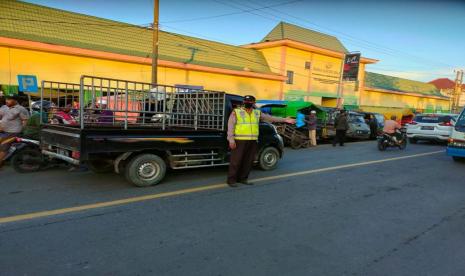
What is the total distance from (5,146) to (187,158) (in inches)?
159

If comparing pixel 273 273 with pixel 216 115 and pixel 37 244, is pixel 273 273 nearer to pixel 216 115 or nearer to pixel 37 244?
pixel 37 244

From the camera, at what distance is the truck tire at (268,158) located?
8.05 m

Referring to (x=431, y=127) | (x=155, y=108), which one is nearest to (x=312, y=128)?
(x=431, y=127)

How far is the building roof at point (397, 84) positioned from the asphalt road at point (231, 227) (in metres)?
37.9

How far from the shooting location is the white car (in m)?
15.5

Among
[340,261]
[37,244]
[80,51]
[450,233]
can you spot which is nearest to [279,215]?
[340,261]

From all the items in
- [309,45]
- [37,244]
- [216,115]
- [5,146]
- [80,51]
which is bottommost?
[37,244]

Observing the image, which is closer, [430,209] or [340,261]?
[340,261]

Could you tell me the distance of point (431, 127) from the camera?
15.9 metres

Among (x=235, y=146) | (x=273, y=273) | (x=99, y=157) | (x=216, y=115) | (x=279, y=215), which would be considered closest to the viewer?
(x=273, y=273)

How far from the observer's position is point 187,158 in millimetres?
6828

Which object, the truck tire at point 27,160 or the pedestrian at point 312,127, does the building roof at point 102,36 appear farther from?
the truck tire at point 27,160

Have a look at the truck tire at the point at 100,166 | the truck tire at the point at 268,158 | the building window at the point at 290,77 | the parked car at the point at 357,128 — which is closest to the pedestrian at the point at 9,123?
the truck tire at the point at 100,166

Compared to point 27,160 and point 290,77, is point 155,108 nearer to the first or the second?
point 27,160
